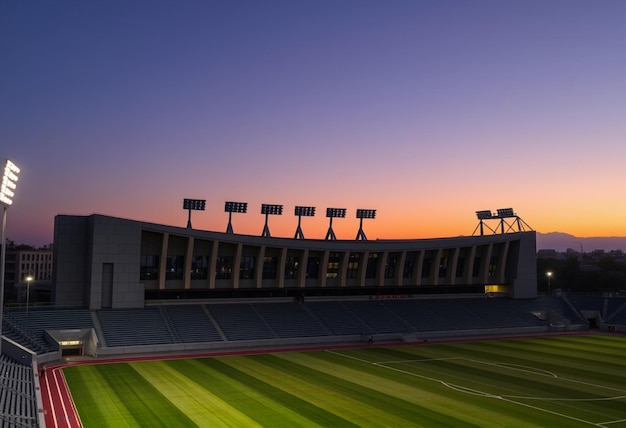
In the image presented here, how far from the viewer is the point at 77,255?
62344mm

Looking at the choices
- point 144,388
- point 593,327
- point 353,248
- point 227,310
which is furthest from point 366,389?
point 593,327

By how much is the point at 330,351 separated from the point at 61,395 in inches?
1104

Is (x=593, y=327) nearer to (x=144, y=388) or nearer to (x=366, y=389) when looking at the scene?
(x=366, y=389)

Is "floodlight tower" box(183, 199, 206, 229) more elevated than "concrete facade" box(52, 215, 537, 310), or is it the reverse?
"floodlight tower" box(183, 199, 206, 229)

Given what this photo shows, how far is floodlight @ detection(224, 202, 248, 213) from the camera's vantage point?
74.6 meters

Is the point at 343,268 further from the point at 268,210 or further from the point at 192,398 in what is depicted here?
the point at 192,398

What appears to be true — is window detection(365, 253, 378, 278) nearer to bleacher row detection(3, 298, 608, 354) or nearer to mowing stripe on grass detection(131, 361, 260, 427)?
bleacher row detection(3, 298, 608, 354)

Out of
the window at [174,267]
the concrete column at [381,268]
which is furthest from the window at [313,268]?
the window at [174,267]

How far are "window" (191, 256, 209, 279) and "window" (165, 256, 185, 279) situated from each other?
1320 millimetres

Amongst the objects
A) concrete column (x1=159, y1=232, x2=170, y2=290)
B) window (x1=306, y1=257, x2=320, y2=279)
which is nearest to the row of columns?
concrete column (x1=159, y1=232, x2=170, y2=290)

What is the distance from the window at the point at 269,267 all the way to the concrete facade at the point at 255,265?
129mm

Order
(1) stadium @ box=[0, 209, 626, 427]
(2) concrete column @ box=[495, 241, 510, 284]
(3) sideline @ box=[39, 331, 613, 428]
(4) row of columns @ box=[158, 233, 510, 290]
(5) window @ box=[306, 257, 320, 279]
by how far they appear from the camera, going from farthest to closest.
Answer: (2) concrete column @ box=[495, 241, 510, 284] < (5) window @ box=[306, 257, 320, 279] < (4) row of columns @ box=[158, 233, 510, 290] < (1) stadium @ box=[0, 209, 626, 427] < (3) sideline @ box=[39, 331, 613, 428]

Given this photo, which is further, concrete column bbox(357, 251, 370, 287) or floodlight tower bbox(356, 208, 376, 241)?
floodlight tower bbox(356, 208, 376, 241)

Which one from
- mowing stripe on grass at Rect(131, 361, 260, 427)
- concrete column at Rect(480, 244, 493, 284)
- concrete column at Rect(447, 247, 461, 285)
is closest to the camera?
mowing stripe on grass at Rect(131, 361, 260, 427)
